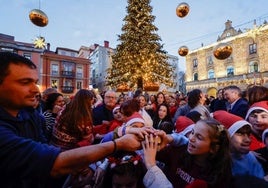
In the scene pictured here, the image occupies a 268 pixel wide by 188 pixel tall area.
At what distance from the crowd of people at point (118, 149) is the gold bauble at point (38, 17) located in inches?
264

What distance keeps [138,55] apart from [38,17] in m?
9.16

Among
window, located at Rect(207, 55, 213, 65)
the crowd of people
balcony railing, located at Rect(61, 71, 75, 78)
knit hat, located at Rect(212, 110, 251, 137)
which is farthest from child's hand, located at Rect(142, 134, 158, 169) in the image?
balcony railing, located at Rect(61, 71, 75, 78)

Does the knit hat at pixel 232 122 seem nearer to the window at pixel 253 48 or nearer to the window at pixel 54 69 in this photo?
the window at pixel 253 48

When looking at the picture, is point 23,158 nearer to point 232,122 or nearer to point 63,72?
point 232,122

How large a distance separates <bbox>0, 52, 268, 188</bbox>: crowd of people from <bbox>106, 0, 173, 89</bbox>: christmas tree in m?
13.1

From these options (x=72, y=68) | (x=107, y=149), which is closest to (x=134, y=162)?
(x=107, y=149)

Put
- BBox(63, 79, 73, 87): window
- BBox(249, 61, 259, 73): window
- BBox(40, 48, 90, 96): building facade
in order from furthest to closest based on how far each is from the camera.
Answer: BBox(63, 79, 73, 87): window
BBox(40, 48, 90, 96): building facade
BBox(249, 61, 259, 73): window

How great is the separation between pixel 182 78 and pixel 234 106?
212 feet

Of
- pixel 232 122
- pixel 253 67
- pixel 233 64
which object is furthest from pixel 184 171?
pixel 233 64

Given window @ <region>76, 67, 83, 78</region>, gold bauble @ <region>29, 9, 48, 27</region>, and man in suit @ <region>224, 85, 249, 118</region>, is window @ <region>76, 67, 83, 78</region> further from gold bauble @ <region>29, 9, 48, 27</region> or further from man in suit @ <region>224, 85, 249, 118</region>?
man in suit @ <region>224, 85, 249, 118</region>

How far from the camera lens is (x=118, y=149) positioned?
4.66ft

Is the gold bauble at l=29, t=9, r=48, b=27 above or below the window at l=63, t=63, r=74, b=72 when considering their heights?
below

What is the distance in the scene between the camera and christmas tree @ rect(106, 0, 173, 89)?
1680 centimetres

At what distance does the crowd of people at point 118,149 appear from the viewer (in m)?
1.22
